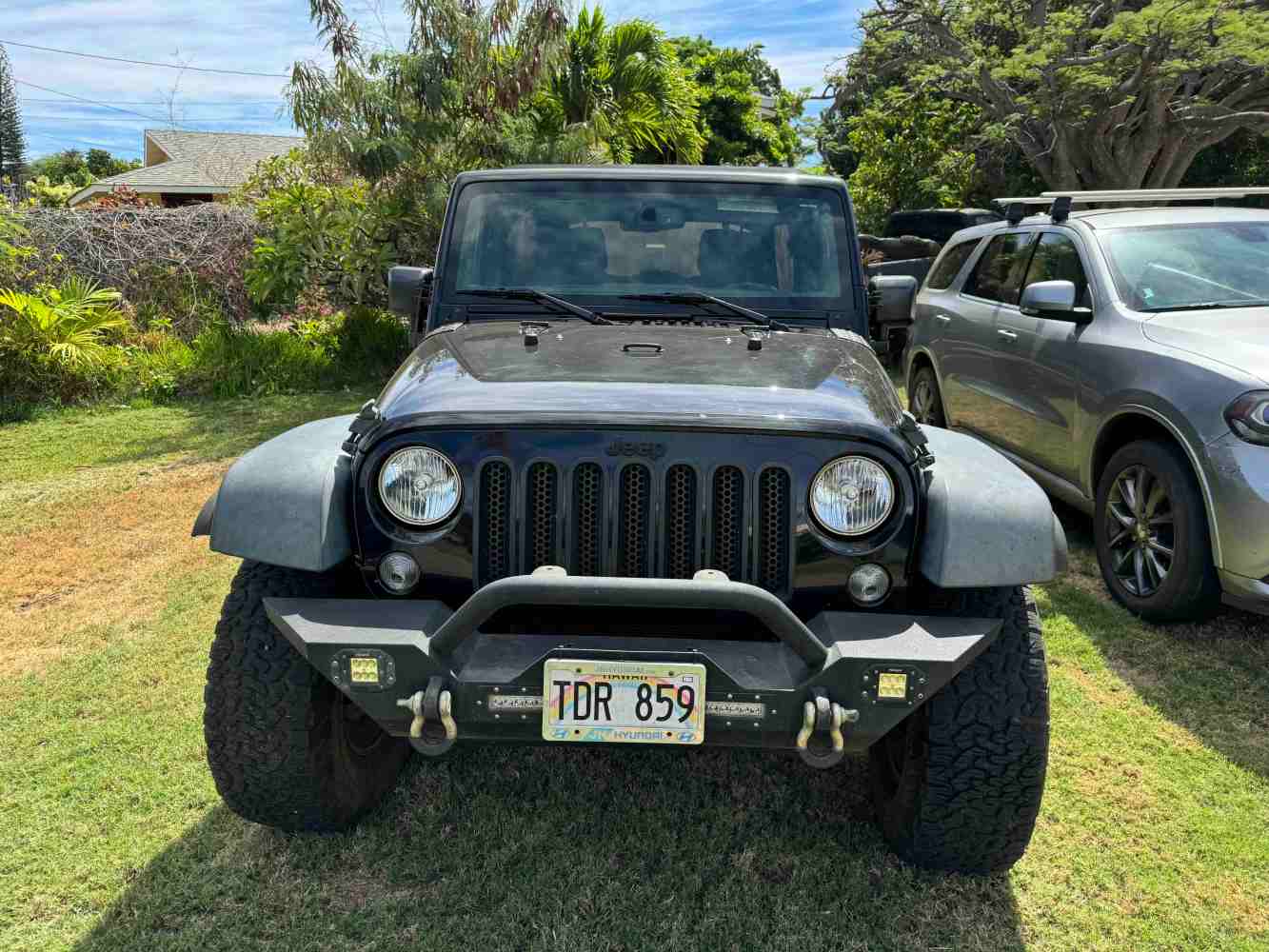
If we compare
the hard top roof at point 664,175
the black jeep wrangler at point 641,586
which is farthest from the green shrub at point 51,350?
the black jeep wrangler at point 641,586

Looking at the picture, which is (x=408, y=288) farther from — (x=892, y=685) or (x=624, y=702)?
(x=892, y=685)

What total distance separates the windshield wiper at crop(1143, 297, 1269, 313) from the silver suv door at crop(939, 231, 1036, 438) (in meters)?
1.13

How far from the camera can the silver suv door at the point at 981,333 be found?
18.7ft

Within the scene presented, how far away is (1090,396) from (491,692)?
345 centimetres

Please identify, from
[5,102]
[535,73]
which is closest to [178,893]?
[535,73]

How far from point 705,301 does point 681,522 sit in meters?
1.25

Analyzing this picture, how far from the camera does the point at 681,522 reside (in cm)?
238

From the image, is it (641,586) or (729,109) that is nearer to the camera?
(641,586)

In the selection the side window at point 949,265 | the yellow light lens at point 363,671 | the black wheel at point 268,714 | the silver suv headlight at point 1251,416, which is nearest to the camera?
the yellow light lens at point 363,671

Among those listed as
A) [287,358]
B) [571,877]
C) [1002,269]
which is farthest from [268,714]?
[287,358]

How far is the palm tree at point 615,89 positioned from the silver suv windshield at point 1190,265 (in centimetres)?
692

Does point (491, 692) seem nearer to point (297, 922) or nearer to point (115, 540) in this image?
point (297, 922)

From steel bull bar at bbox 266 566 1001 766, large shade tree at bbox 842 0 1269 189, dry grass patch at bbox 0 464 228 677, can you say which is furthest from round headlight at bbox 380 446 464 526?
large shade tree at bbox 842 0 1269 189

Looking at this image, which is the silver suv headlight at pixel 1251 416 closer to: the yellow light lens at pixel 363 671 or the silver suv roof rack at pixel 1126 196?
the silver suv roof rack at pixel 1126 196
